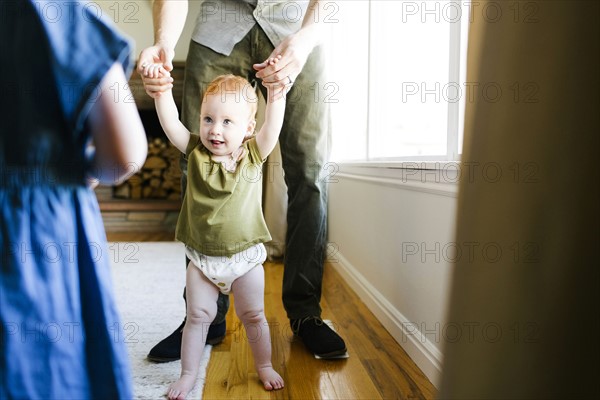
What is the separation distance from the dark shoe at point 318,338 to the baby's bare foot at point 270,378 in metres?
0.20

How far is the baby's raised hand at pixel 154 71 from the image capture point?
105cm

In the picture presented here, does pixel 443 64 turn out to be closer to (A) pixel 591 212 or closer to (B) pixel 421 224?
(B) pixel 421 224

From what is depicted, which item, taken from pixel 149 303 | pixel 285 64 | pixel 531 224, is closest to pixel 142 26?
pixel 149 303

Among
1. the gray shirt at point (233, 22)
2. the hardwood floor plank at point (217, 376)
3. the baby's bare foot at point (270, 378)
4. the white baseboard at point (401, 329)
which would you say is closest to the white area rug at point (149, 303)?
the hardwood floor plank at point (217, 376)

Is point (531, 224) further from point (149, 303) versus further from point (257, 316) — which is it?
point (149, 303)

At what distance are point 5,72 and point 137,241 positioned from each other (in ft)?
10.6


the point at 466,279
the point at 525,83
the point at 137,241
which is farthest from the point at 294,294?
the point at 137,241

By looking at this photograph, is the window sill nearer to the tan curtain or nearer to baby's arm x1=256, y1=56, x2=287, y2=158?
the tan curtain

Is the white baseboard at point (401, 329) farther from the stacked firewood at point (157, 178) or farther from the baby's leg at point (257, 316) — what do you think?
the stacked firewood at point (157, 178)

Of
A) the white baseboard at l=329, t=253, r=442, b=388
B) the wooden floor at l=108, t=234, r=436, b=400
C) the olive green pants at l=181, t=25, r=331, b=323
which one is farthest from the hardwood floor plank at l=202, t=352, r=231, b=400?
the white baseboard at l=329, t=253, r=442, b=388

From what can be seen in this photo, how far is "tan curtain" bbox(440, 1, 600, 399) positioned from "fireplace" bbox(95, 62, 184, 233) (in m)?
3.72

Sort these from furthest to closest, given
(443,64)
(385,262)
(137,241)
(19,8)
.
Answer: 1. (137,241)
2. (385,262)
3. (443,64)
4. (19,8)

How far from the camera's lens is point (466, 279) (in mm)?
658

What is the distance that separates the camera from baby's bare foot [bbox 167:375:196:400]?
1.19 m
